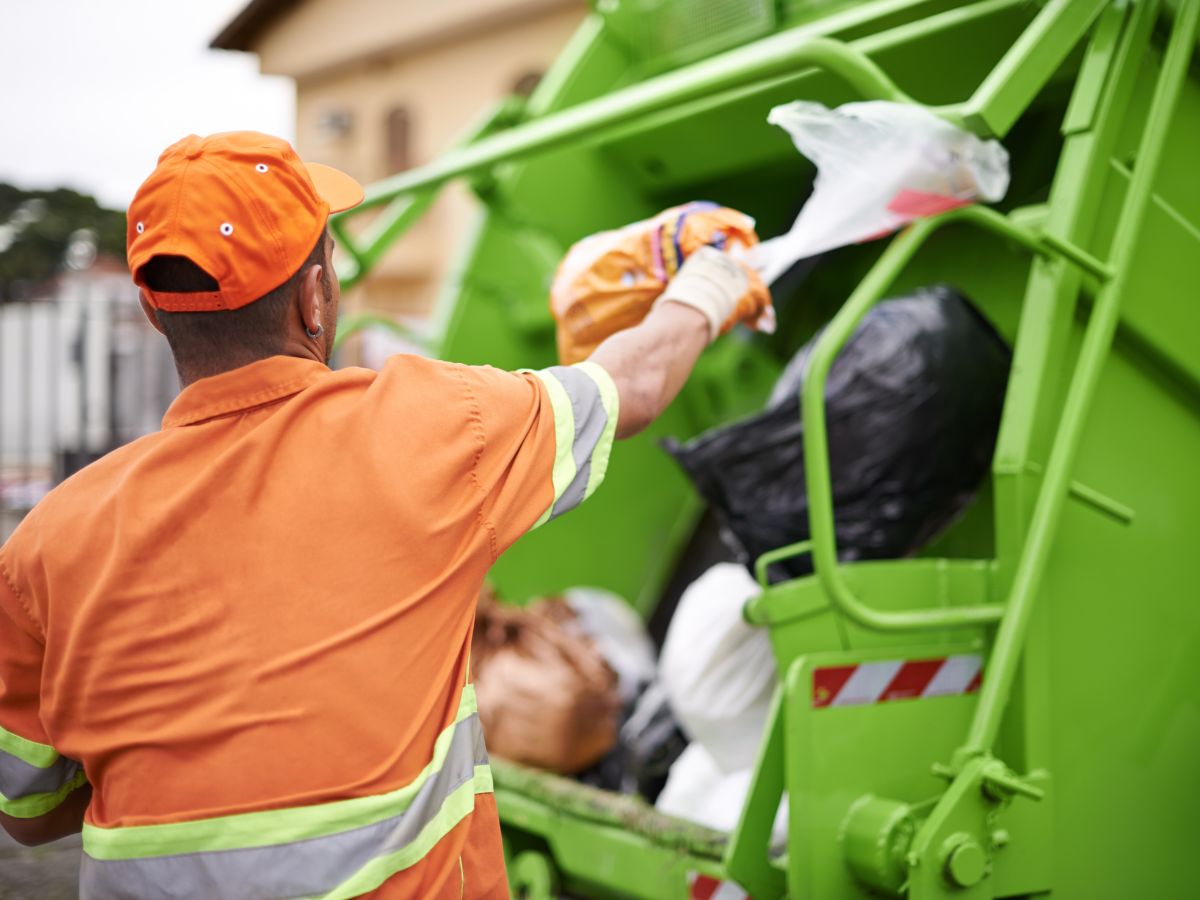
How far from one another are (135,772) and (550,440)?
1.70 ft

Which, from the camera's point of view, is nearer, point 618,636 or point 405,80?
point 618,636

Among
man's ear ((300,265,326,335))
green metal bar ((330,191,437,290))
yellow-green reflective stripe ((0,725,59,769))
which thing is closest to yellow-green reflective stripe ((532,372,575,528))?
man's ear ((300,265,326,335))

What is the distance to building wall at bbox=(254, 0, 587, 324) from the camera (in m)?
13.8

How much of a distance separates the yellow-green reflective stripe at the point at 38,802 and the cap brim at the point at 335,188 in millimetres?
694

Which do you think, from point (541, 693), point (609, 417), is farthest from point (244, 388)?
point (541, 693)

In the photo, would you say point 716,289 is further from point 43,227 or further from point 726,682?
point 43,227

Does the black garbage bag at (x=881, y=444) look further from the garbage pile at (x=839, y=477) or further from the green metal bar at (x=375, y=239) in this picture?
the green metal bar at (x=375, y=239)

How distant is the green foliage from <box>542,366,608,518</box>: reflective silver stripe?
21.6 ft

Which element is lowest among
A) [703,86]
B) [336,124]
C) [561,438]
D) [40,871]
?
[40,871]

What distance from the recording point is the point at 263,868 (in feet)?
3.78

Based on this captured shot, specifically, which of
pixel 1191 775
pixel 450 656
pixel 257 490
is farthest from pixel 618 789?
pixel 257 490

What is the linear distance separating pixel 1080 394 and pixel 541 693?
Answer: 1.38 metres

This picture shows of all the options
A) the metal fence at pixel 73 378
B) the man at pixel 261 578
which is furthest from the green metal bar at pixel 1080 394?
the metal fence at pixel 73 378

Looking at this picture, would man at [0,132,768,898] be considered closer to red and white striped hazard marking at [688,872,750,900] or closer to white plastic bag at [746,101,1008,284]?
white plastic bag at [746,101,1008,284]
